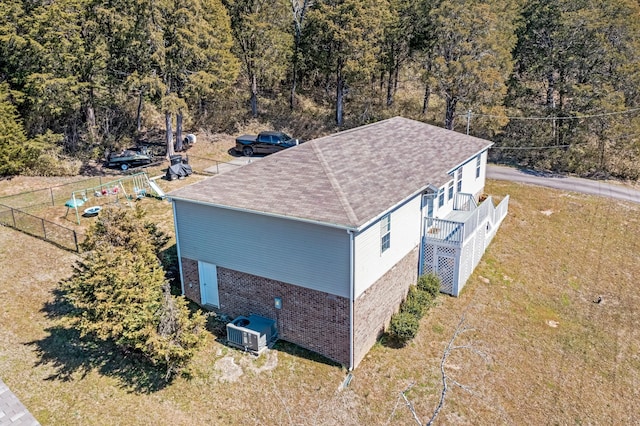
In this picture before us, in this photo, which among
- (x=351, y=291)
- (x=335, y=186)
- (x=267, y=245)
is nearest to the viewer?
(x=351, y=291)

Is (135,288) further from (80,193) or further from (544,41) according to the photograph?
(544,41)

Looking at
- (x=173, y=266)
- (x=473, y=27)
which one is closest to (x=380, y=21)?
(x=473, y=27)

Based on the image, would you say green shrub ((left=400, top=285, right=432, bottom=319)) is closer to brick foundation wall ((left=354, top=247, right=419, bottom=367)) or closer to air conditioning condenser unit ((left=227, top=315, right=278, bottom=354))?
brick foundation wall ((left=354, top=247, right=419, bottom=367))

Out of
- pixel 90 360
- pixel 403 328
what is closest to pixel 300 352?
pixel 403 328

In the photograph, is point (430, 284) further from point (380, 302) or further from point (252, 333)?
point (252, 333)

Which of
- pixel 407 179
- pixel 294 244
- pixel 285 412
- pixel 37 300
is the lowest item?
pixel 285 412

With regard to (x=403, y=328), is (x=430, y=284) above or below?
above
